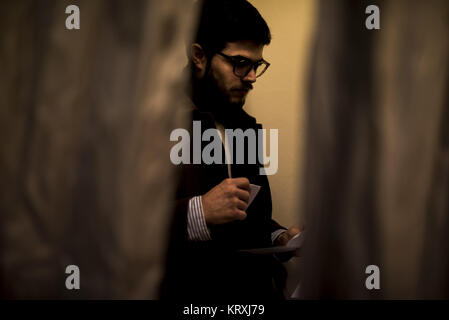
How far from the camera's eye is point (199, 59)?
114cm

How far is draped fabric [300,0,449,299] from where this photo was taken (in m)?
0.52

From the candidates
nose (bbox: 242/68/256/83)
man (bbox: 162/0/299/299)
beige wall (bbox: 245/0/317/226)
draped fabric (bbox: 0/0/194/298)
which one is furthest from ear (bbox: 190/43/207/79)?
draped fabric (bbox: 0/0/194/298)

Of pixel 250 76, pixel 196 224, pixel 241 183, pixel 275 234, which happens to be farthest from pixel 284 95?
pixel 196 224

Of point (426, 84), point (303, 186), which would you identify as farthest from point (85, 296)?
point (426, 84)

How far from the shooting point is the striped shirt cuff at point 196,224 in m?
0.87

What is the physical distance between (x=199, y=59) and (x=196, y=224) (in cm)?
56

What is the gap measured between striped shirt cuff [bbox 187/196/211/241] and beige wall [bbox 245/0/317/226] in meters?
0.71

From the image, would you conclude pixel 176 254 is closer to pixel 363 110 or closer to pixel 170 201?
pixel 170 201

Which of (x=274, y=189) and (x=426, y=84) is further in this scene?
(x=274, y=189)

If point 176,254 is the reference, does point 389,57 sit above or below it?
above

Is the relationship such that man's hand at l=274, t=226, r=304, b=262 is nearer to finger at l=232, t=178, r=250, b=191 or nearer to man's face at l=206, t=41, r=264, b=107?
finger at l=232, t=178, r=250, b=191

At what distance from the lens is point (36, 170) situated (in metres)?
0.61

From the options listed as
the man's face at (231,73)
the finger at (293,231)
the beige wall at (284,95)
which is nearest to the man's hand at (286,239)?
the finger at (293,231)
